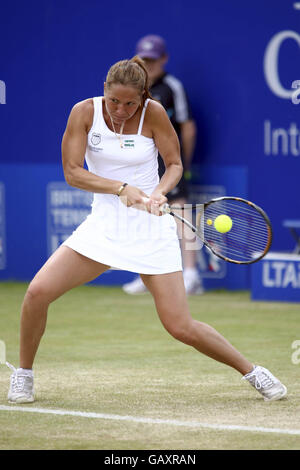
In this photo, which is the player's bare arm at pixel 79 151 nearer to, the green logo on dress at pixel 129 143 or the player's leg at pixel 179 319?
the green logo on dress at pixel 129 143

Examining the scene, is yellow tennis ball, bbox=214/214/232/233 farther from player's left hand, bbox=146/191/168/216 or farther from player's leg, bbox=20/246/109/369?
player's leg, bbox=20/246/109/369

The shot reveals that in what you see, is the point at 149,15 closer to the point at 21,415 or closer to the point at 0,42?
the point at 0,42

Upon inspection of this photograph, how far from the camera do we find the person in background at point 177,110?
9.98 m

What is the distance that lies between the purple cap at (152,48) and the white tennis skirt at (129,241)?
4.68 m

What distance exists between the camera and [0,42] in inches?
454

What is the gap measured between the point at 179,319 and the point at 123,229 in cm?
53

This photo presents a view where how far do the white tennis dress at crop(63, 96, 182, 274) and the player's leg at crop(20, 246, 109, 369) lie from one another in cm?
7

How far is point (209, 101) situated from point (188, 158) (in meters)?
0.63

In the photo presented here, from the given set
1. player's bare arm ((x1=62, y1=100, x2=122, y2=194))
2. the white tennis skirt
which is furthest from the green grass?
player's bare arm ((x1=62, y1=100, x2=122, y2=194))

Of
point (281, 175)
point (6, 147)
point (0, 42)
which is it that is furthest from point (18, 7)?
point (281, 175)

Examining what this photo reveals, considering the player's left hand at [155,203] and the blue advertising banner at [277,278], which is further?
the blue advertising banner at [277,278]

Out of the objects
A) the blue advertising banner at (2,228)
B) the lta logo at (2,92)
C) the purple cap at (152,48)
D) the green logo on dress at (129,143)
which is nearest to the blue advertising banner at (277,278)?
the purple cap at (152,48)

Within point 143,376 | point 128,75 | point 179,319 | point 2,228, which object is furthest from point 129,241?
point 2,228

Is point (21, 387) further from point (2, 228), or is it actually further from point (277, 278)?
point (2, 228)
